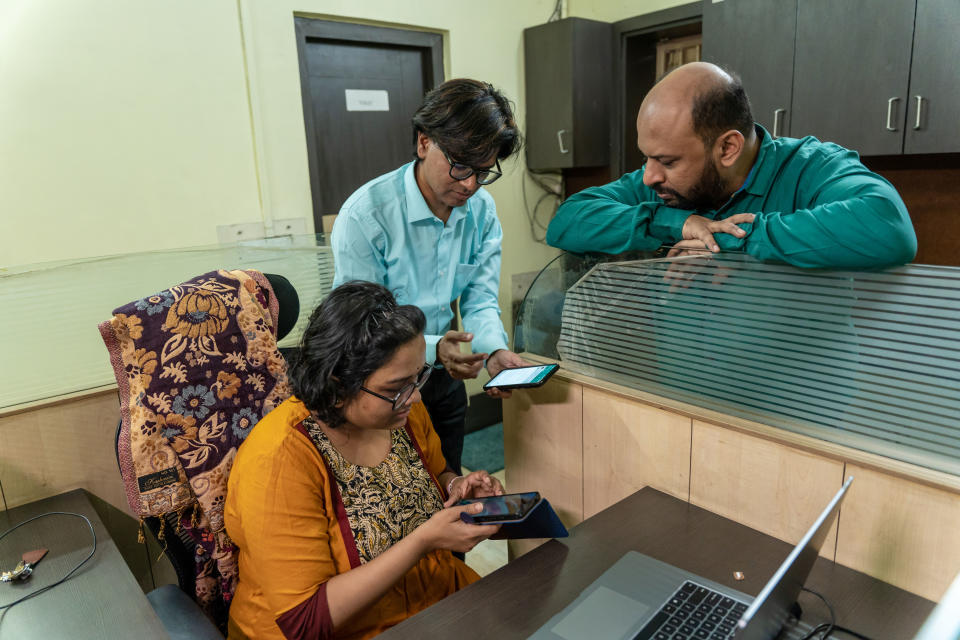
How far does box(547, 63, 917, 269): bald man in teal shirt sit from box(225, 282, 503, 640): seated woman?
55 centimetres

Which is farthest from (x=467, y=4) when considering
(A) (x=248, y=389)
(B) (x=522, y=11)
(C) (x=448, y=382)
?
(A) (x=248, y=389)

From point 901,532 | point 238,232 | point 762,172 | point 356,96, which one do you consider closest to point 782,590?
point 901,532

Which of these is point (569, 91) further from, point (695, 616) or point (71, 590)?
point (71, 590)

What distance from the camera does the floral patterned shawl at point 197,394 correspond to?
3.93 ft

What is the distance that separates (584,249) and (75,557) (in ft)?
4.12

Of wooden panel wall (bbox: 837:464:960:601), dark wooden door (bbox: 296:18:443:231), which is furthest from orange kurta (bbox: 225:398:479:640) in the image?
dark wooden door (bbox: 296:18:443:231)

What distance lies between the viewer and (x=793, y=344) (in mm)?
1074

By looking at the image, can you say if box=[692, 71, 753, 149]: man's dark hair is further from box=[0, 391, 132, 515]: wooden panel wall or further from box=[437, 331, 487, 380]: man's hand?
box=[0, 391, 132, 515]: wooden panel wall

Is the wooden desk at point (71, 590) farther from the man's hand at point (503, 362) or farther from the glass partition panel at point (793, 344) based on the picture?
the glass partition panel at point (793, 344)

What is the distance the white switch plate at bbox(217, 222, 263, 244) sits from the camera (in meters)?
2.73

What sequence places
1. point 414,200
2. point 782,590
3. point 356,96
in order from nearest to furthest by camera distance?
point 782,590 → point 414,200 → point 356,96

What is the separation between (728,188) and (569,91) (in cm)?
217

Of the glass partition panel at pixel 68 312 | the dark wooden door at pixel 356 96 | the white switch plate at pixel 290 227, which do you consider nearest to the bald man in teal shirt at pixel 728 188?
the glass partition panel at pixel 68 312

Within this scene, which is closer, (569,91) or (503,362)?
(503,362)
